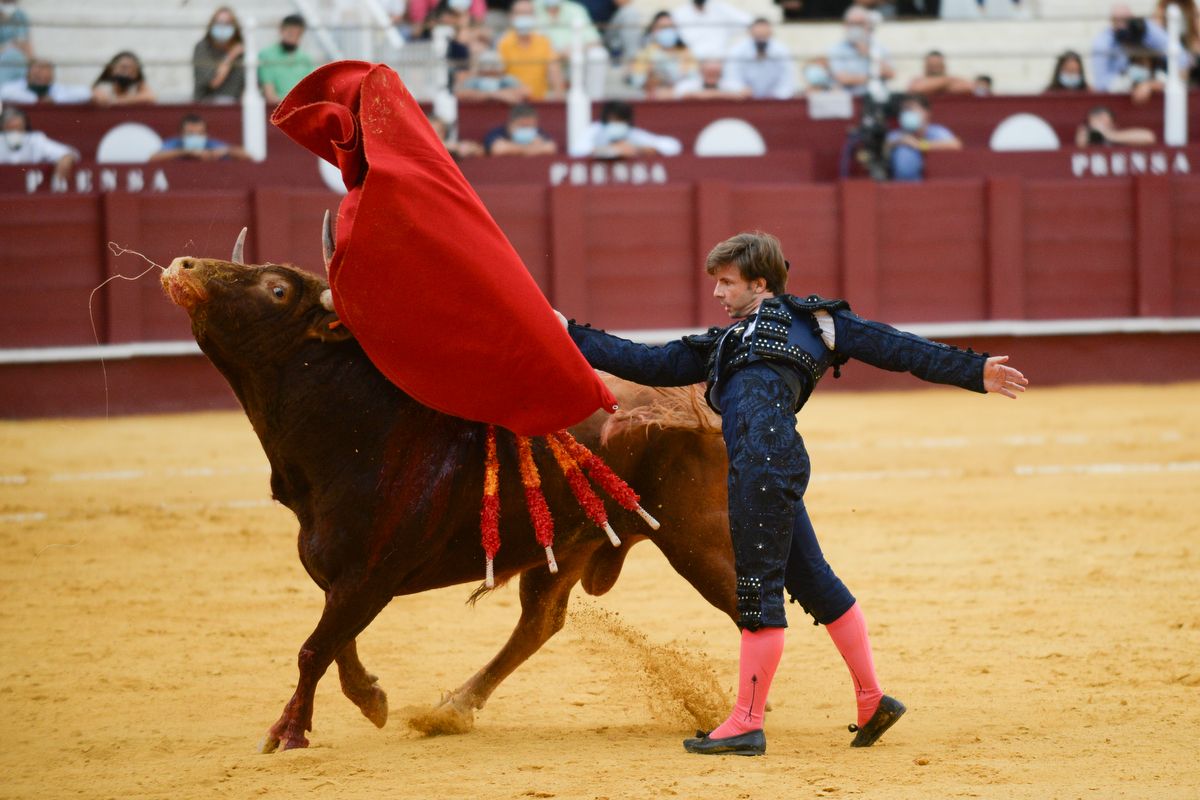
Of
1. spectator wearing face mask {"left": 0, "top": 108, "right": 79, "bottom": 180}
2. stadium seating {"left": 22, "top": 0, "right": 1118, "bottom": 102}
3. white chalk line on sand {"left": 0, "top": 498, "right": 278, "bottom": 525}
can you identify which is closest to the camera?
white chalk line on sand {"left": 0, "top": 498, "right": 278, "bottom": 525}

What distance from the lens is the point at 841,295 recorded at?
443 inches

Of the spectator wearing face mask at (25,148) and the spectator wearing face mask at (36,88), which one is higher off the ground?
the spectator wearing face mask at (36,88)

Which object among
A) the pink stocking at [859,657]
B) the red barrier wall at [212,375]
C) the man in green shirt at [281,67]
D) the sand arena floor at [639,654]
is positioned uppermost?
the man in green shirt at [281,67]

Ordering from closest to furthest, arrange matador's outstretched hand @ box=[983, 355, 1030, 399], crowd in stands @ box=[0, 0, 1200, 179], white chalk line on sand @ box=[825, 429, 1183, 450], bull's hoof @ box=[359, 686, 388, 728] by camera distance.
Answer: matador's outstretched hand @ box=[983, 355, 1030, 399] < bull's hoof @ box=[359, 686, 388, 728] < white chalk line on sand @ box=[825, 429, 1183, 450] < crowd in stands @ box=[0, 0, 1200, 179]

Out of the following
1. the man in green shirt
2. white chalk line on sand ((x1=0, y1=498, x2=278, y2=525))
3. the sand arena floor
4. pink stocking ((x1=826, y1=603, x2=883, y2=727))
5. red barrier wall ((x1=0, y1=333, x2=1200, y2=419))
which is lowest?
red barrier wall ((x1=0, y1=333, x2=1200, y2=419))

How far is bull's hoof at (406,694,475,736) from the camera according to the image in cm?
372

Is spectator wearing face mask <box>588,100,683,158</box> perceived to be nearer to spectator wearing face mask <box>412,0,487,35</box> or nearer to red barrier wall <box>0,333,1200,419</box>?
spectator wearing face mask <box>412,0,487,35</box>

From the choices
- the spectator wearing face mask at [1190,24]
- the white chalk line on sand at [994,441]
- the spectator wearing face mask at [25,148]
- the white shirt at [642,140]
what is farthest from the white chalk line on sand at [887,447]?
the spectator wearing face mask at [1190,24]

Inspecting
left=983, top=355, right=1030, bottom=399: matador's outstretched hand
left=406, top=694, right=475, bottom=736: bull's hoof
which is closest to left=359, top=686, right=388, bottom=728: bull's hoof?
left=406, top=694, right=475, bottom=736: bull's hoof

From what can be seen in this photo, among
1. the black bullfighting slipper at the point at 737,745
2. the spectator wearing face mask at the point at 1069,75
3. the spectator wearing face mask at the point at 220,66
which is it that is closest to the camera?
the black bullfighting slipper at the point at 737,745

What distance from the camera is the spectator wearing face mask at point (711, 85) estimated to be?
11297 millimetres

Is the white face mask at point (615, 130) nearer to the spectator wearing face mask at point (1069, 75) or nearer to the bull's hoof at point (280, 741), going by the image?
the spectator wearing face mask at point (1069, 75)

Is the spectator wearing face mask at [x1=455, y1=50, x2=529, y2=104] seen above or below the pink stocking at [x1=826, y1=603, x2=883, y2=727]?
above

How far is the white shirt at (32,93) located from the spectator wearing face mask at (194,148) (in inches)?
31.0
